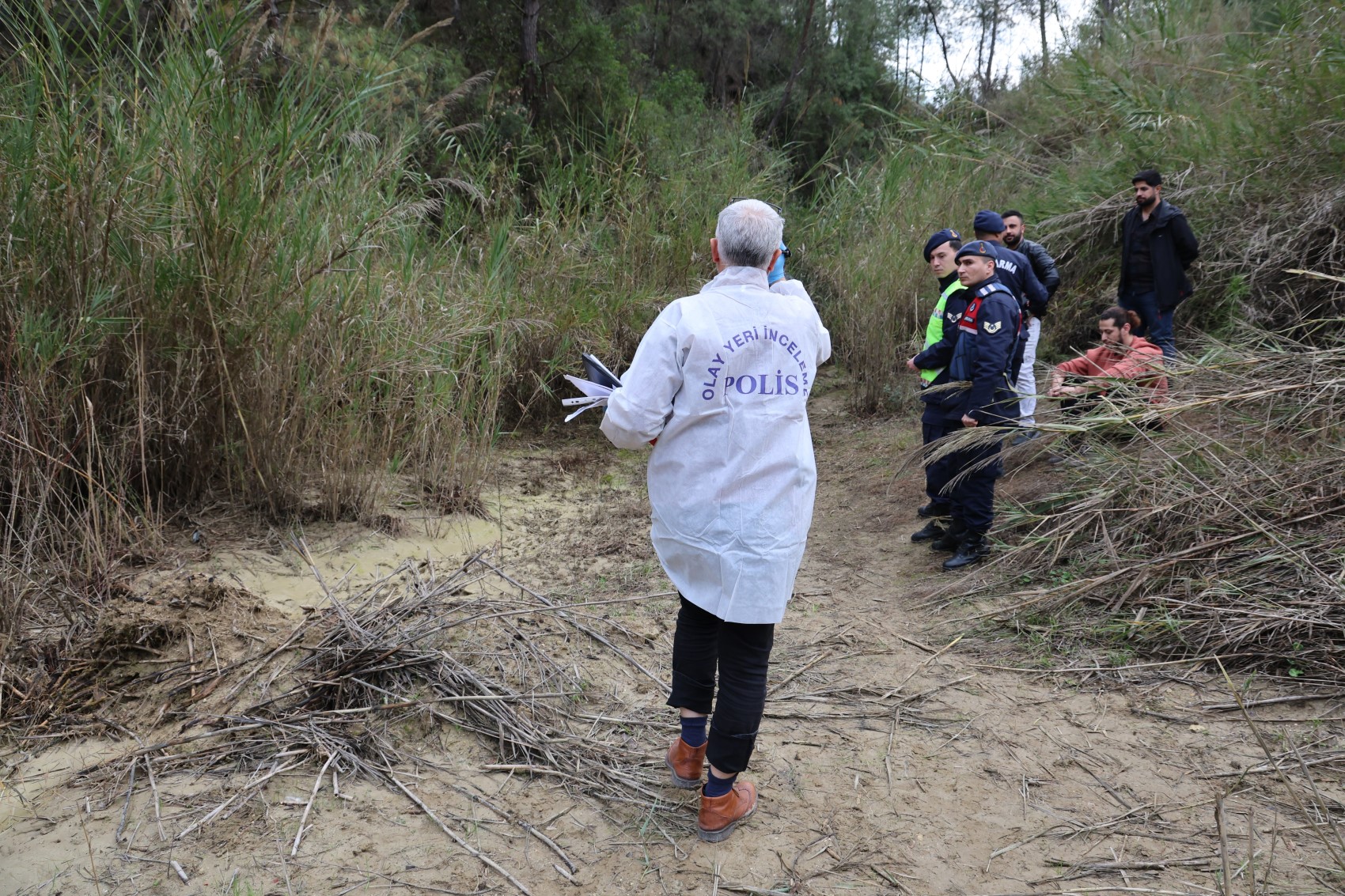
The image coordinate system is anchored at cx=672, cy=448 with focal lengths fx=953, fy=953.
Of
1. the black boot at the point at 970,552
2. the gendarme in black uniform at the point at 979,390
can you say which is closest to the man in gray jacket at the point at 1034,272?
the gendarme in black uniform at the point at 979,390

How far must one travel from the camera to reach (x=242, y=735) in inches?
A: 120

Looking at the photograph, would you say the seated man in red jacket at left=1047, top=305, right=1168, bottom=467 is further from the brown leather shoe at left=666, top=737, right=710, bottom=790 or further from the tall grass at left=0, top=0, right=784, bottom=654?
the tall grass at left=0, top=0, right=784, bottom=654

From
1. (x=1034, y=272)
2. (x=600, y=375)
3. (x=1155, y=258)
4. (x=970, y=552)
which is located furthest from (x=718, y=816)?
(x=1155, y=258)

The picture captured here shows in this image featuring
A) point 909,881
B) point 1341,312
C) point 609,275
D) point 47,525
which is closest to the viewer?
point 909,881

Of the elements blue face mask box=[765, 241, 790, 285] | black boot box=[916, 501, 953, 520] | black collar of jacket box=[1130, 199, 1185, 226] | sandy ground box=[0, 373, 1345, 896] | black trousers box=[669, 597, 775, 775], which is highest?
black collar of jacket box=[1130, 199, 1185, 226]

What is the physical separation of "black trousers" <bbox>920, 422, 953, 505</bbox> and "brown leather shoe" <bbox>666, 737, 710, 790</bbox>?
2839 millimetres

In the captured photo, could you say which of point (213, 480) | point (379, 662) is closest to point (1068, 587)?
point (379, 662)

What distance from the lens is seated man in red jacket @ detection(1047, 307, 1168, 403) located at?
15.1ft

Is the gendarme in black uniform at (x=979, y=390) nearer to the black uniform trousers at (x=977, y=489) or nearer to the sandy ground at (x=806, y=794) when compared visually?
the black uniform trousers at (x=977, y=489)

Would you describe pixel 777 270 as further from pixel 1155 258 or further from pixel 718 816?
pixel 1155 258

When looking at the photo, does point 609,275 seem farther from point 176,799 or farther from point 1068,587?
point 176,799

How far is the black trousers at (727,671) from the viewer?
2.67 m

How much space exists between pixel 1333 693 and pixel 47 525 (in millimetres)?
4707

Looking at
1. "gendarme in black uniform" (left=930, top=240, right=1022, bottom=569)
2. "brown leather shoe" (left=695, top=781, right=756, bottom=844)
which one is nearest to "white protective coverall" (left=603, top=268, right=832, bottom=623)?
"brown leather shoe" (left=695, top=781, right=756, bottom=844)
